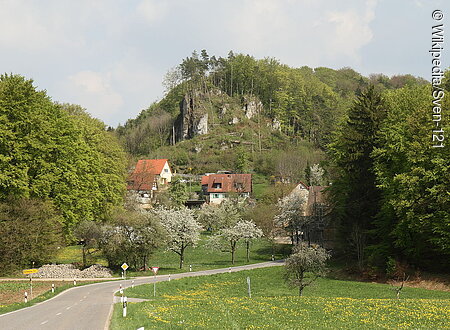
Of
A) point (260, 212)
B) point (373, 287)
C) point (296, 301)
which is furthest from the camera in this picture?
point (260, 212)

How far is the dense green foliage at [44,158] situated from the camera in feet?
127

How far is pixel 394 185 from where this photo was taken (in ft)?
122

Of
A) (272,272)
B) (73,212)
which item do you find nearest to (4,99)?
(73,212)

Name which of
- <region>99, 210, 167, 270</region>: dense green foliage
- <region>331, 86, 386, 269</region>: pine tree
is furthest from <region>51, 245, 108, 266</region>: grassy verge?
<region>331, 86, 386, 269</region>: pine tree

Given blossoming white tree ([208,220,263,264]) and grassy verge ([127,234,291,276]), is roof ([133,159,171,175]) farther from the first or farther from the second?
blossoming white tree ([208,220,263,264])

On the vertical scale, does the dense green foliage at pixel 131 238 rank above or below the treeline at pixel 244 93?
below

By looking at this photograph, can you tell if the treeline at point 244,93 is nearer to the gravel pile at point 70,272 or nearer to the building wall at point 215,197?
the building wall at point 215,197

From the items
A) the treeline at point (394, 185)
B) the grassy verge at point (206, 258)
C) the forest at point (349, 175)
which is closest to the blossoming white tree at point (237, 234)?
the grassy verge at point (206, 258)

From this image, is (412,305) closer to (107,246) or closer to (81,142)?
(107,246)

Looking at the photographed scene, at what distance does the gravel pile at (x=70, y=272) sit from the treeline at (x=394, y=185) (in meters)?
24.8

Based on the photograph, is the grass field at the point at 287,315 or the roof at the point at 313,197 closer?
the grass field at the point at 287,315

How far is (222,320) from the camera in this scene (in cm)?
1683

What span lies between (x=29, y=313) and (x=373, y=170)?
32.1 m

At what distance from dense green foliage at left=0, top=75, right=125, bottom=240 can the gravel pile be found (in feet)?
15.4
